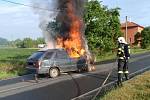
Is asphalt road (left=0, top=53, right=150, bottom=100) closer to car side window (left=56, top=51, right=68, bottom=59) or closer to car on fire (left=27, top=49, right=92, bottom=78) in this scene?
car on fire (left=27, top=49, right=92, bottom=78)

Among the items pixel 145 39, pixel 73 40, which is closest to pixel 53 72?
pixel 73 40

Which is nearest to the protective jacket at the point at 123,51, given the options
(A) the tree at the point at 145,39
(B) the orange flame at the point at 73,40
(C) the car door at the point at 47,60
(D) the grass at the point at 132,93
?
(D) the grass at the point at 132,93

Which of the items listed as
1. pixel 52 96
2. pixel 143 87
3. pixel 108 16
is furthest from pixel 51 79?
pixel 108 16

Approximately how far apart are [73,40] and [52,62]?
5.29 metres

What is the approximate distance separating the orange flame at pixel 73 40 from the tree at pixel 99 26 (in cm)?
771

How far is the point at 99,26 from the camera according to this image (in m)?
35.6

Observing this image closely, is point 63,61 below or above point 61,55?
below

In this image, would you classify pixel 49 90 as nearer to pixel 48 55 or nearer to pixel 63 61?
pixel 48 55

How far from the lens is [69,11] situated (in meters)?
26.6

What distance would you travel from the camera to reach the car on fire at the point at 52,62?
1895 cm

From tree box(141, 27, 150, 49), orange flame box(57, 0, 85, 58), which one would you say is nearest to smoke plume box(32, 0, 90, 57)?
orange flame box(57, 0, 85, 58)

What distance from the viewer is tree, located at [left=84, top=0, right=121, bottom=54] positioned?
35.3 m

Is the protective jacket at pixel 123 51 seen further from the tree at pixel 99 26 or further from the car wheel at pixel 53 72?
the tree at pixel 99 26

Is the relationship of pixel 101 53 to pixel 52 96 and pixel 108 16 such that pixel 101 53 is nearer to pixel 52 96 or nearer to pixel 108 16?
pixel 108 16
